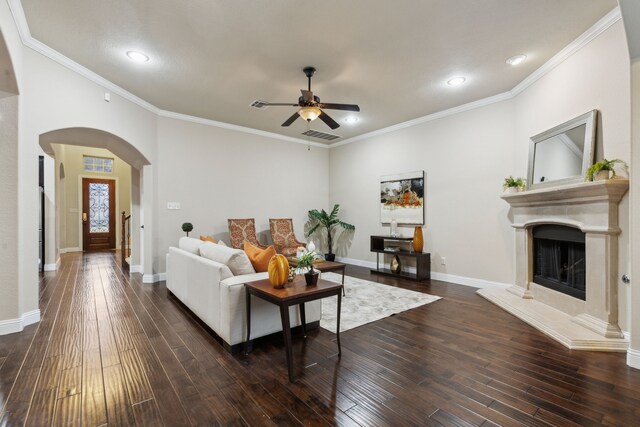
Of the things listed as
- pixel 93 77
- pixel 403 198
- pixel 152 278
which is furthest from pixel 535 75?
pixel 152 278

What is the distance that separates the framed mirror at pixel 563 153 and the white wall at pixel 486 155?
10cm

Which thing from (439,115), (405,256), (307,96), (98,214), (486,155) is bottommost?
(405,256)

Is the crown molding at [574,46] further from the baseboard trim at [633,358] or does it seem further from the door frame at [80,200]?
the door frame at [80,200]

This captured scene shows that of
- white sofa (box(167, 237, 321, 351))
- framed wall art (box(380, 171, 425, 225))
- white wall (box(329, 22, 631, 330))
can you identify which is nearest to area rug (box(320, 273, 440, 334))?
white sofa (box(167, 237, 321, 351))

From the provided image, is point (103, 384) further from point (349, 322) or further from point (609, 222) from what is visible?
point (609, 222)

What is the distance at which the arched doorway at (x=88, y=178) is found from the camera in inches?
198

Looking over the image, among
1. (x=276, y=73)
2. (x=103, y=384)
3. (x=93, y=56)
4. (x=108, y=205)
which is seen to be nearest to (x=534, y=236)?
(x=276, y=73)

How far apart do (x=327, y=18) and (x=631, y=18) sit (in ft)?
7.75

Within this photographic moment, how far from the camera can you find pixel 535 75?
4012 millimetres

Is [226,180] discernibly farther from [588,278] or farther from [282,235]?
[588,278]

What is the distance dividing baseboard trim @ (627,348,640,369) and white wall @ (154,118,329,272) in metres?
5.87

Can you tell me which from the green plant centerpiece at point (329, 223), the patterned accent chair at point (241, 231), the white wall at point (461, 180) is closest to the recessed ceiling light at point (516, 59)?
the white wall at point (461, 180)

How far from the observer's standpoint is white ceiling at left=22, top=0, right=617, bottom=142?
2.76m

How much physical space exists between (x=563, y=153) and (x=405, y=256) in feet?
9.78
